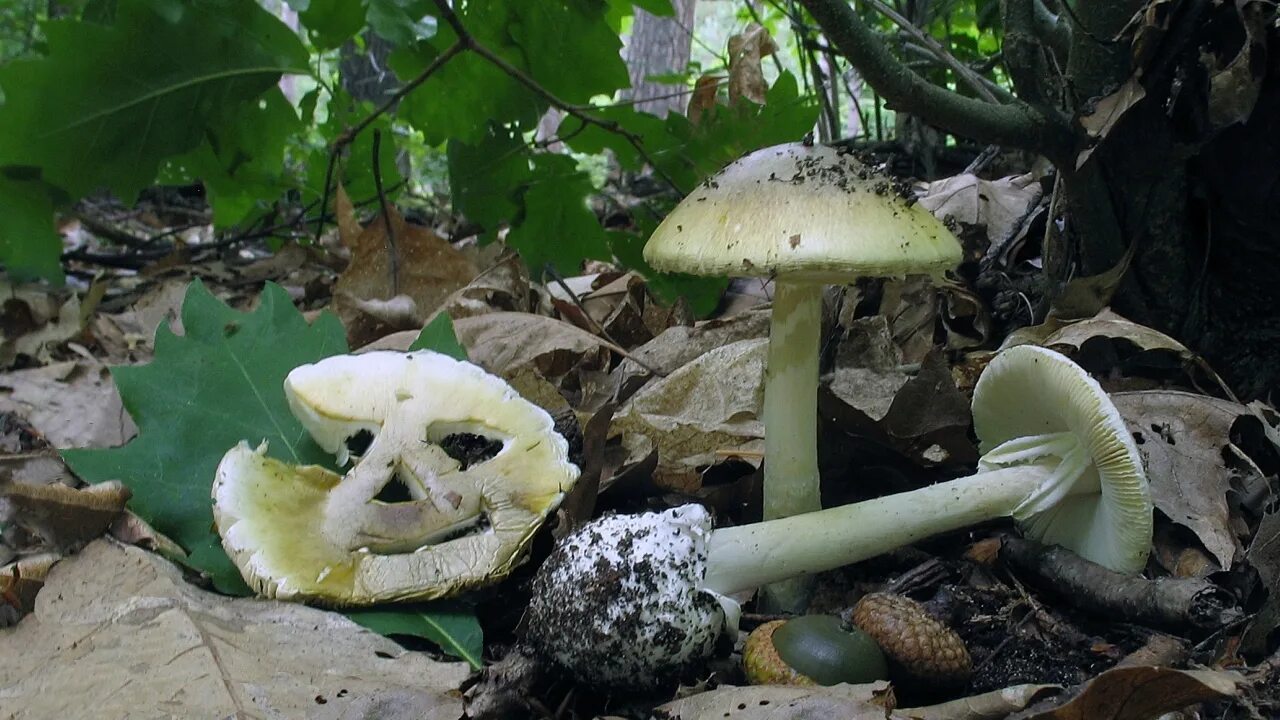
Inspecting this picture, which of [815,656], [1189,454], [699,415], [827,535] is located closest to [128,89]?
[699,415]

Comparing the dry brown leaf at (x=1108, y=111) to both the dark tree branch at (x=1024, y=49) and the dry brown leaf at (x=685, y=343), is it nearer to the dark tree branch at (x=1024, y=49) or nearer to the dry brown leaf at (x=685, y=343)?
the dark tree branch at (x=1024, y=49)

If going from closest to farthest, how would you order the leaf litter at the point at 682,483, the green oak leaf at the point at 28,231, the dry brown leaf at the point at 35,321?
1. the leaf litter at the point at 682,483
2. the green oak leaf at the point at 28,231
3. the dry brown leaf at the point at 35,321

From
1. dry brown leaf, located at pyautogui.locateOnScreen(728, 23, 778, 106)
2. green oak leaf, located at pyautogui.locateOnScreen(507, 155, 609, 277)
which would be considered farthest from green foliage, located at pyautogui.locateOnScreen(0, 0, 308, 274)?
dry brown leaf, located at pyautogui.locateOnScreen(728, 23, 778, 106)

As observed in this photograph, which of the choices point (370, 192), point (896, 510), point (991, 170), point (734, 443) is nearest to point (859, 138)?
point (991, 170)

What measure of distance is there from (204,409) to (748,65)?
7.94 feet

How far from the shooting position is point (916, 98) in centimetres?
209

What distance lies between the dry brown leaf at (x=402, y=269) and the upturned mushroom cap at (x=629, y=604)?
6.20 ft

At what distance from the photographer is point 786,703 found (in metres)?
1.42

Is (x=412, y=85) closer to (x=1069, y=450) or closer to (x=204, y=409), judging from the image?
(x=204, y=409)

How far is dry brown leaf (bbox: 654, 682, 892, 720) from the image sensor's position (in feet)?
4.56

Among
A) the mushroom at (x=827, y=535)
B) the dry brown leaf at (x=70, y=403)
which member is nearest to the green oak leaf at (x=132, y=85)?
the dry brown leaf at (x=70, y=403)

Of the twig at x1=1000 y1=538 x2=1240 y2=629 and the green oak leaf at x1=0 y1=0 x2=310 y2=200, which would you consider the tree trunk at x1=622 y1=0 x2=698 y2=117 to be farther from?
the twig at x1=1000 y1=538 x2=1240 y2=629

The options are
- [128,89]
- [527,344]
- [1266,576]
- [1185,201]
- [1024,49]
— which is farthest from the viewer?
[128,89]

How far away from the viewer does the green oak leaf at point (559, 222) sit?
12.2 feet
